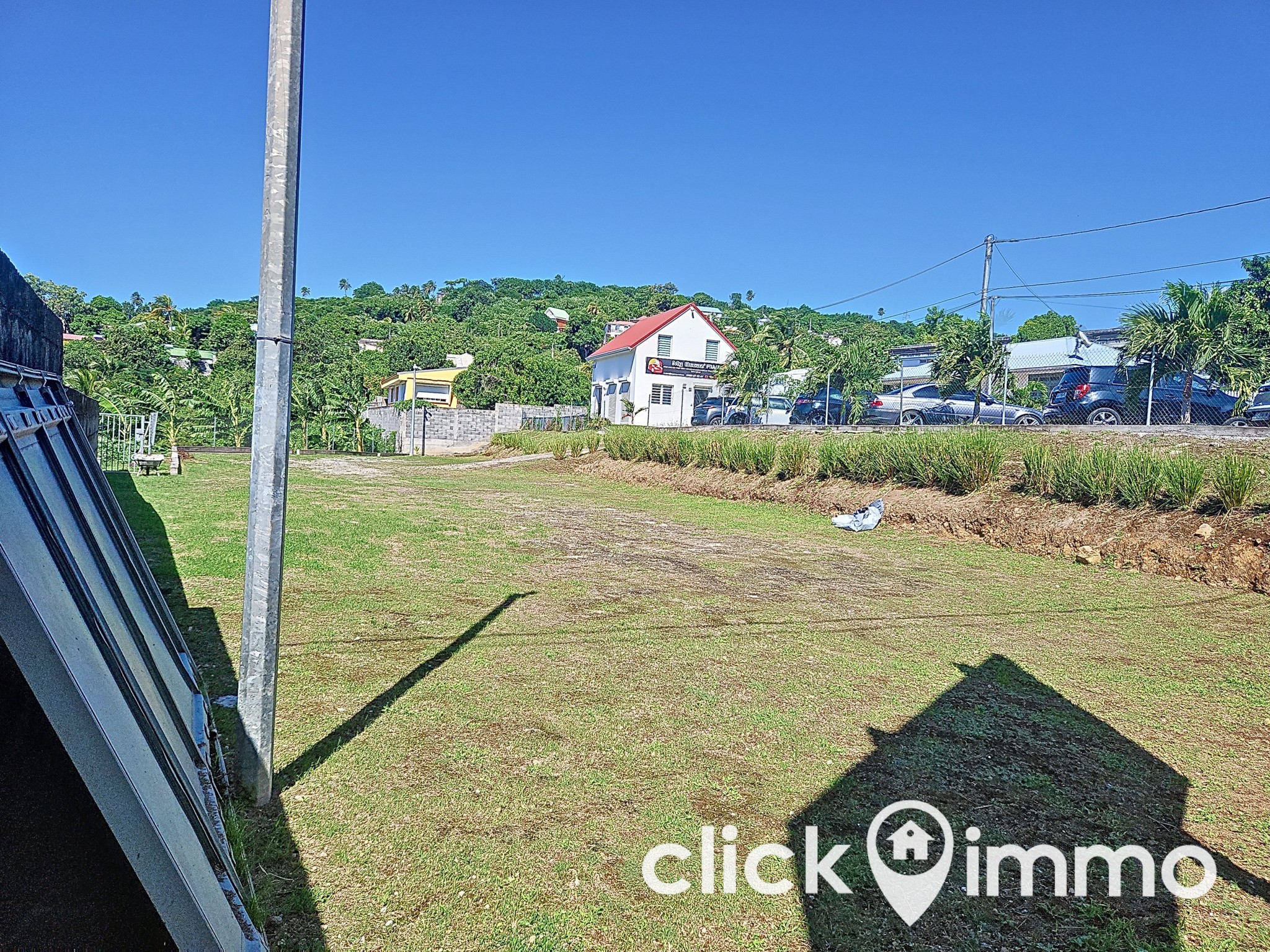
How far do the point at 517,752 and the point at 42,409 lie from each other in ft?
8.85

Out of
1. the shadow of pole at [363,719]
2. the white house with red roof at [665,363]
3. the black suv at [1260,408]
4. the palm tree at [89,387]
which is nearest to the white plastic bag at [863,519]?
the black suv at [1260,408]

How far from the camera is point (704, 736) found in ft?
15.3

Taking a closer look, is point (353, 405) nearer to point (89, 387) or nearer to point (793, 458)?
point (89, 387)

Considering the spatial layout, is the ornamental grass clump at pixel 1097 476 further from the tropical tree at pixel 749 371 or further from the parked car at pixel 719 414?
the parked car at pixel 719 414

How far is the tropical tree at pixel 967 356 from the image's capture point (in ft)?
72.6

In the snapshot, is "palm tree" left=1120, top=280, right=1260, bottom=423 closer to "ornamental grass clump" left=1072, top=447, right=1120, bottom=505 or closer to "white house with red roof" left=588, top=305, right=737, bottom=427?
"ornamental grass clump" left=1072, top=447, right=1120, bottom=505

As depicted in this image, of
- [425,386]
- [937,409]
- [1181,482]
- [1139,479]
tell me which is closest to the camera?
[1181,482]

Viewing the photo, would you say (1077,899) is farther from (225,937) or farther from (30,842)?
(30,842)

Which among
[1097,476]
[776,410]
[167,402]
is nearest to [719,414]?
[776,410]

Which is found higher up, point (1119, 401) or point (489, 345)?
point (489, 345)

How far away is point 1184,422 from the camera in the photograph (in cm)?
1694

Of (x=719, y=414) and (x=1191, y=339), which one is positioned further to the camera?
(x=719, y=414)

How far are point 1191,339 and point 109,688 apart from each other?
770 inches

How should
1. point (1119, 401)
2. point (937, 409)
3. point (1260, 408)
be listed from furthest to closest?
point (937, 409) < point (1119, 401) < point (1260, 408)
